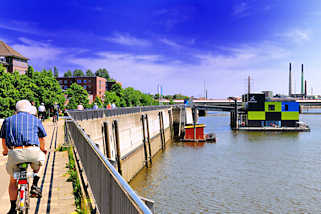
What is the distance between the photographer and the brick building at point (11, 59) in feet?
299

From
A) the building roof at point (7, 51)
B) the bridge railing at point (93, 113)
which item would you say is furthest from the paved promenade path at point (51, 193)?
the building roof at point (7, 51)

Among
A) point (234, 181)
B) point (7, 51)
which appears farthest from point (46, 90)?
point (234, 181)

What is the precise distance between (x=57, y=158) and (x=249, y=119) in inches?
2742

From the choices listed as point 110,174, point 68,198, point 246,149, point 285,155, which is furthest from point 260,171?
point 110,174

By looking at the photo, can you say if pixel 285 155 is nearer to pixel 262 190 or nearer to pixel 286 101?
pixel 262 190

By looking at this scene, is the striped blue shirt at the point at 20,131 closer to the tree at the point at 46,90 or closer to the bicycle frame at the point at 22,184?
the bicycle frame at the point at 22,184

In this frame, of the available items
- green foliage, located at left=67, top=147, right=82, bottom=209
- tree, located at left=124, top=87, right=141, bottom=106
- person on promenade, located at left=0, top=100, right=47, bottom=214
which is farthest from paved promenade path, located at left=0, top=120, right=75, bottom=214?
tree, located at left=124, top=87, right=141, bottom=106

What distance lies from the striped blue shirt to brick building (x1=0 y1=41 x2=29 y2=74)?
95.4 m

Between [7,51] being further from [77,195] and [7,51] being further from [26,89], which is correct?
[77,195]

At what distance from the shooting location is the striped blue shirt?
5543 mm

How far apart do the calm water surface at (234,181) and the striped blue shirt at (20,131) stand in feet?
53.8

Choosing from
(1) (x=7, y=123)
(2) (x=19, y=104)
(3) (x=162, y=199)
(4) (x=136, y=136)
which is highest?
(2) (x=19, y=104)

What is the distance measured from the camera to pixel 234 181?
27344 millimetres

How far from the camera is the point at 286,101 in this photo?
76.6 m
